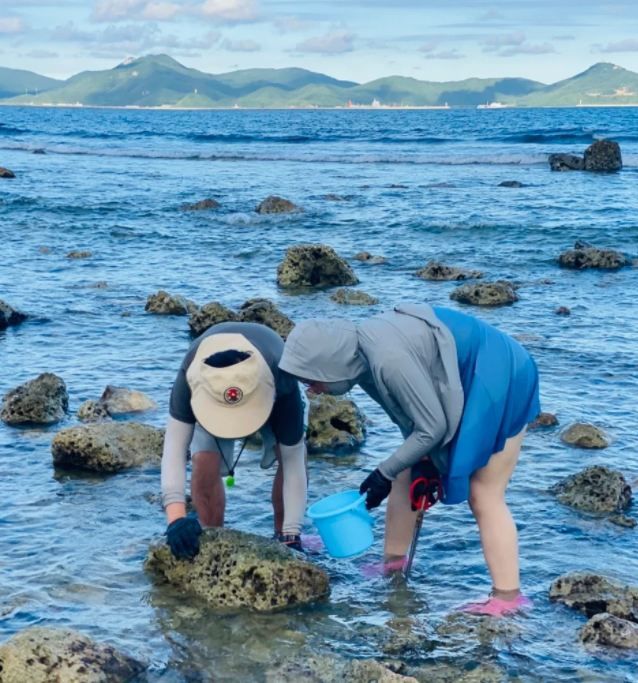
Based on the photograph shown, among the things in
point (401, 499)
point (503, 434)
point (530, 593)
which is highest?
point (503, 434)

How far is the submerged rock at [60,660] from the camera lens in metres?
5.52

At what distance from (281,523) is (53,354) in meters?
6.19

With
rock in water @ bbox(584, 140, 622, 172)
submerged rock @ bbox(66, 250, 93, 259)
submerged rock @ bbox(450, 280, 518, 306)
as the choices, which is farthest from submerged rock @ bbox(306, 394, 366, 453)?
rock in water @ bbox(584, 140, 622, 172)

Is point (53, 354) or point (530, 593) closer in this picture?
point (530, 593)

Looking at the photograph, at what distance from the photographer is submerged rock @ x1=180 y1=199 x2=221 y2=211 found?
27.7 meters

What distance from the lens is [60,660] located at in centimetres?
558

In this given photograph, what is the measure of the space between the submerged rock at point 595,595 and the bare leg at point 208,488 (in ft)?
6.64

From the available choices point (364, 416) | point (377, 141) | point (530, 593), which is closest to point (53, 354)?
point (364, 416)

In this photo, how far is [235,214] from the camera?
86.8 ft

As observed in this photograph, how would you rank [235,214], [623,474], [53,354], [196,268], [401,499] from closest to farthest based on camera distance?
[401,499]
[623,474]
[53,354]
[196,268]
[235,214]

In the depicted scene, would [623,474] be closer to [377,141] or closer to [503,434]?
[503,434]

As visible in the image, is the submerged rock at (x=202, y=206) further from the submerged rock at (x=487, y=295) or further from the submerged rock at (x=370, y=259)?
the submerged rock at (x=487, y=295)

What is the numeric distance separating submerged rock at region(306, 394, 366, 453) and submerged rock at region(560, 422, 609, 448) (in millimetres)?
1691

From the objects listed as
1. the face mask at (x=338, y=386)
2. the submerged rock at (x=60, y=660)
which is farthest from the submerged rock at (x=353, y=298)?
the submerged rock at (x=60, y=660)
